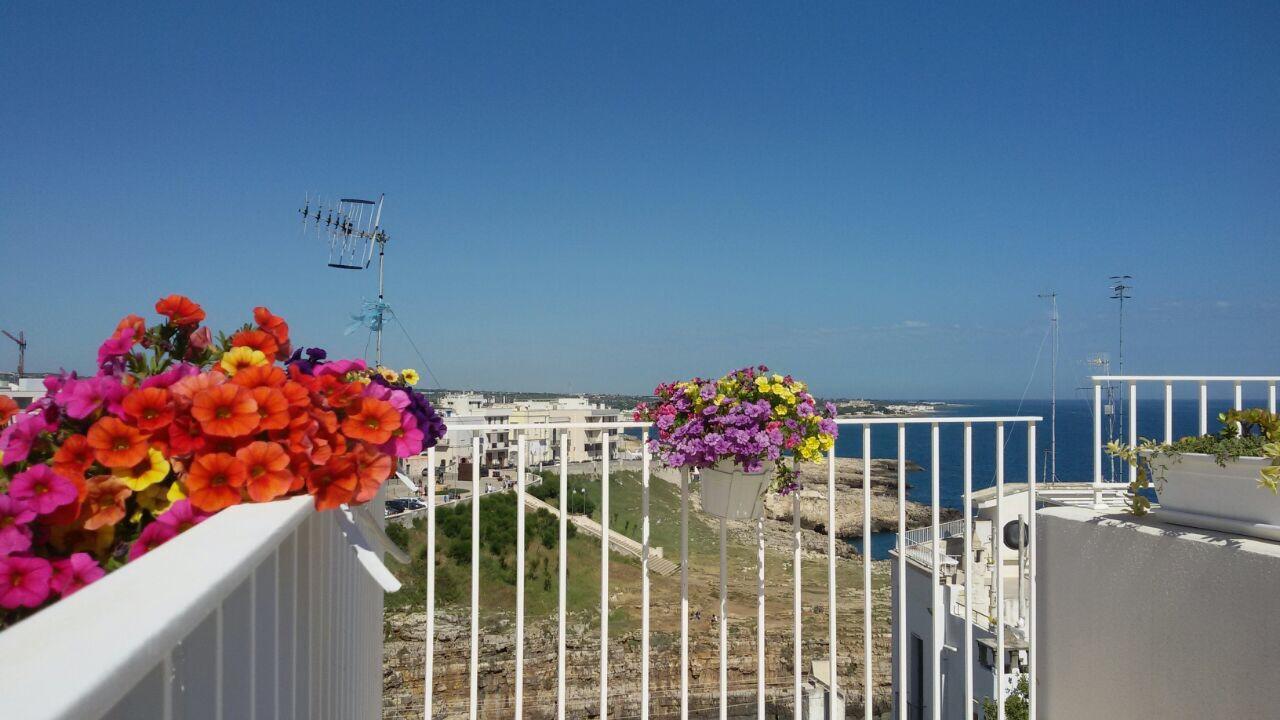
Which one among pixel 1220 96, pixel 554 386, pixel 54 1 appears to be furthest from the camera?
pixel 554 386

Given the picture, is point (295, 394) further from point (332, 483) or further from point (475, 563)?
point (475, 563)

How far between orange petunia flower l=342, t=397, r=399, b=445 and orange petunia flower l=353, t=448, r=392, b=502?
0.08ft

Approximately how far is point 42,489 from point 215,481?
7.0 inches

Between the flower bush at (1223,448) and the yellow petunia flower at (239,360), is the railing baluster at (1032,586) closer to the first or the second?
the flower bush at (1223,448)

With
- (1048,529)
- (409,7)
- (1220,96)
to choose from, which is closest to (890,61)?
(1220,96)

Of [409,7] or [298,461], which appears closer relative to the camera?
[298,461]

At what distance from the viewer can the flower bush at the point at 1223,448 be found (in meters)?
2.34

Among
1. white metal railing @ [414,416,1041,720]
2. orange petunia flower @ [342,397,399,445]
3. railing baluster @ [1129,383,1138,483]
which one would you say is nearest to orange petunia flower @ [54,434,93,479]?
orange petunia flower @ [342,397,399,445]

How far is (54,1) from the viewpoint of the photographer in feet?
35.1

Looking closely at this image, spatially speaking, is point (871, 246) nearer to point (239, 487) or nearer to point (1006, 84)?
point (1006, 84)

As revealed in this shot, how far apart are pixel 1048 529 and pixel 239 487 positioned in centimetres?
325

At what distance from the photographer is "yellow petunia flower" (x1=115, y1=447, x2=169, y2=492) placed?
89 cm

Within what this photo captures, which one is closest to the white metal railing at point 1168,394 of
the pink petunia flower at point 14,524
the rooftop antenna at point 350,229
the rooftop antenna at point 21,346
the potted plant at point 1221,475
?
the potted plant at point 1221,475

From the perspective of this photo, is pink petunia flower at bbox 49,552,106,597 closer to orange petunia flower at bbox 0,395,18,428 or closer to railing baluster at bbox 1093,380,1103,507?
orange petunia flower at bbox 0,395,18,428
